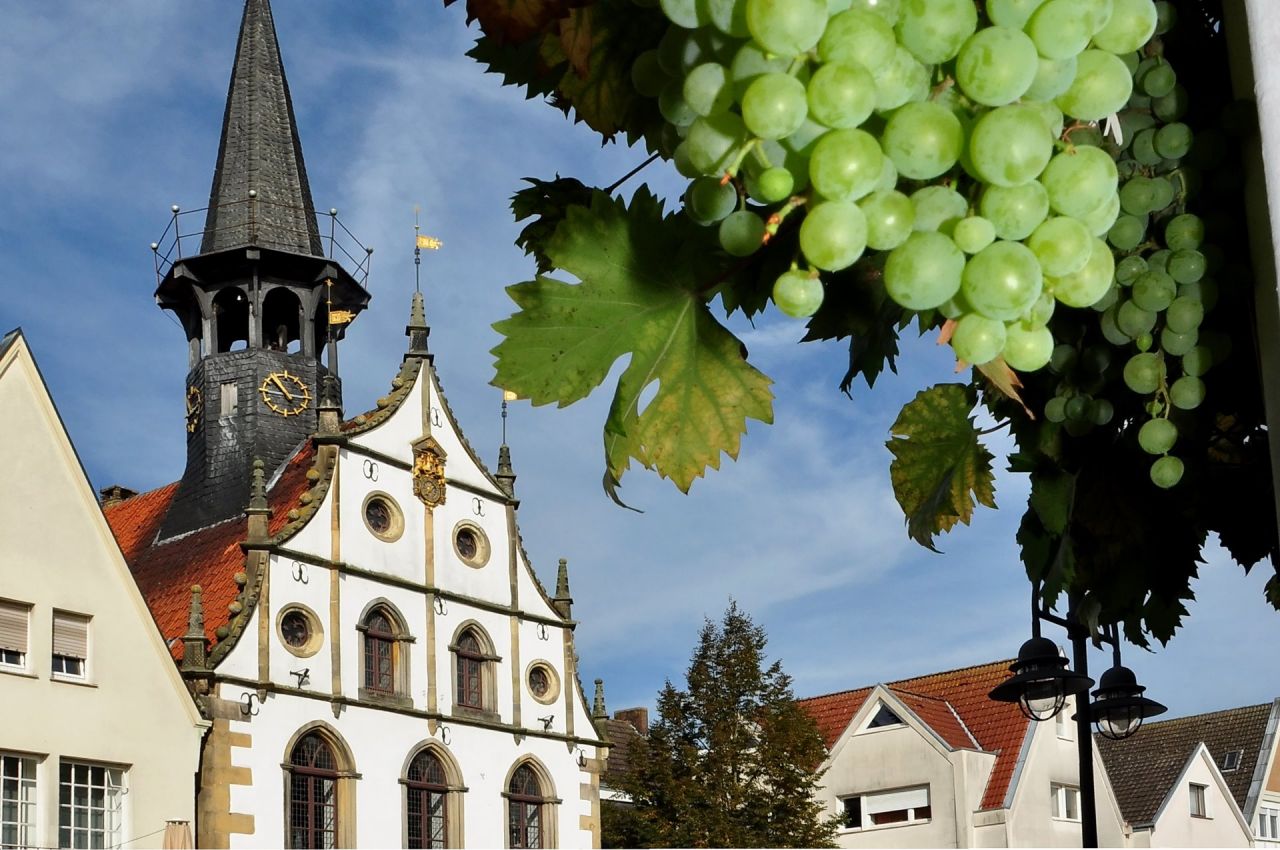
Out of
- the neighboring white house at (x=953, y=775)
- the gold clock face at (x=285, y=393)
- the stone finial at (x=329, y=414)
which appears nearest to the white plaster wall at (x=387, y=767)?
the stone finial at (x=329, y=414)

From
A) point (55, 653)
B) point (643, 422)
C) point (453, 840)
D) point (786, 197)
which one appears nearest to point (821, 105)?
point (786, 197)

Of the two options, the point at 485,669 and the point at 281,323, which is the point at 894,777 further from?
the point at 281,323

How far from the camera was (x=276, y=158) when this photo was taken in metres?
33.1

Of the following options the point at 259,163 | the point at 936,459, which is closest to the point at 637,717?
the point at 259,163

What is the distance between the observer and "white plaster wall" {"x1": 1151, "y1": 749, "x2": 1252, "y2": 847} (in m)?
36.4

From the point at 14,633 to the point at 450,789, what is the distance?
8358 mm

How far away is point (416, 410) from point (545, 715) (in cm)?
568

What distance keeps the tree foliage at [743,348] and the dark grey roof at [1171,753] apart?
36.7 metres

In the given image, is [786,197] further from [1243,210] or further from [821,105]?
[1243,210]

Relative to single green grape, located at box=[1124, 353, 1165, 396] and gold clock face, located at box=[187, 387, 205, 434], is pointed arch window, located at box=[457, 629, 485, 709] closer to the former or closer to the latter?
gold clock face, located at box=[187, 387, 205, 434]

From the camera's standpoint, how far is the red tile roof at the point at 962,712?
32938 millimetres

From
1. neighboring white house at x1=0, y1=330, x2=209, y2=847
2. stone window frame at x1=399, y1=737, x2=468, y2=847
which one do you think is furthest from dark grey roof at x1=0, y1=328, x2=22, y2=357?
stone window frame at x1=399, y1=737, x2=468, y2=847

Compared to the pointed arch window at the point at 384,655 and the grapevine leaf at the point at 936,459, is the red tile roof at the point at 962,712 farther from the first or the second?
the grapevine leaf at the point at 936,459

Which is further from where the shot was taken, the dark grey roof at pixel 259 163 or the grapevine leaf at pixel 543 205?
the dark grey roof at pixel 259 163
